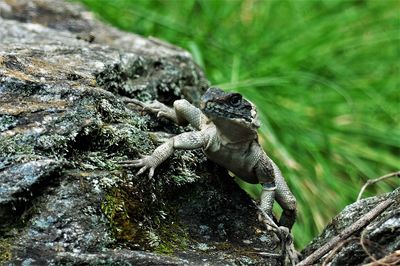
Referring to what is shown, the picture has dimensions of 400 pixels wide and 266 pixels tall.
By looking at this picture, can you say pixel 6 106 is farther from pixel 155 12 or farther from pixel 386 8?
pixel 386 8

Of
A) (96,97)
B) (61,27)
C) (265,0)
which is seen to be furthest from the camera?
(265,0)

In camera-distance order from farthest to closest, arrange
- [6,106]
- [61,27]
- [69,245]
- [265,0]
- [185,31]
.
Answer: [265,0]
[185,31]
[61,27]
[6,106]
[69,245]

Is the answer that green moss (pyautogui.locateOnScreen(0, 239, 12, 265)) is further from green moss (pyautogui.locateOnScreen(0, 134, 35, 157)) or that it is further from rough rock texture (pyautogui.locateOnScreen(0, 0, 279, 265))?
green moss (pyautogui.locateOnScreen(0, 134, 35, 157))

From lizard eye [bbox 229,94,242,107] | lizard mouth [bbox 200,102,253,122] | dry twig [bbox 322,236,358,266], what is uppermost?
lizard eye [bbox 229,94,242,107]

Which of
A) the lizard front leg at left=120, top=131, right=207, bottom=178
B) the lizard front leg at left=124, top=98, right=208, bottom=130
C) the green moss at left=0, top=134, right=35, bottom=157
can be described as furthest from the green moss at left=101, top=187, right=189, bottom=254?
the lizard front leg at left=124, top=98, right=208, bottom=130

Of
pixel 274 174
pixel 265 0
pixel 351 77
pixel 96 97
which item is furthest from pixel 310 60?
pixel 96 97

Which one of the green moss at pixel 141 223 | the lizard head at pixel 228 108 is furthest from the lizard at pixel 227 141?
the green moss at pixel 141 223

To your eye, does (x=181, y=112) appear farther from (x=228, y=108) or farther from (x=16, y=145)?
(x=16, y=145)

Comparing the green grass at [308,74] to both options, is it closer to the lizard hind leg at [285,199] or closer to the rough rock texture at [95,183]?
the lizard hind leg at [285,199]
